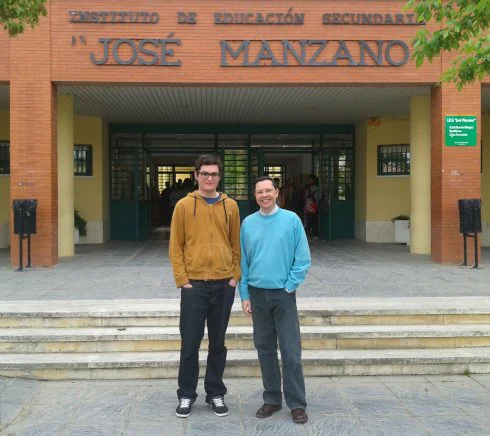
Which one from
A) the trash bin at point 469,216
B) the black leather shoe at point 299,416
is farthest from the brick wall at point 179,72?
the black leather shoe at point 299,416

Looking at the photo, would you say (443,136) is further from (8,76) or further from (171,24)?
(8,76)

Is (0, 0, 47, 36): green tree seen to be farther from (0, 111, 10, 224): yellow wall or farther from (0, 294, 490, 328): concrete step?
(0, 111, 10, 224): yellow wall

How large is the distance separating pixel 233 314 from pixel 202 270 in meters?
1.87

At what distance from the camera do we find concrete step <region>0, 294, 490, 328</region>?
20.1ft

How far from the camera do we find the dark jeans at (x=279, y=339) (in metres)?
4.37

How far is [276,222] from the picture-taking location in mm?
4410

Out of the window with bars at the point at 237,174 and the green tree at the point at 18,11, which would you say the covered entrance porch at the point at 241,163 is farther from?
the green tree at the point at 18,11

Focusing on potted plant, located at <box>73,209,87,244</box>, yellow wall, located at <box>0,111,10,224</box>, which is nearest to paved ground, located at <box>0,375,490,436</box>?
potted plant, located at <box>73,209,87,244</box>

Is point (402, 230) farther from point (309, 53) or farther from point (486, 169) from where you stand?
point (309, 53)

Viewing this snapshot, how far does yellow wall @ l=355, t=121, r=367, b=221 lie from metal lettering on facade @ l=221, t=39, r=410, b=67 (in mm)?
4961

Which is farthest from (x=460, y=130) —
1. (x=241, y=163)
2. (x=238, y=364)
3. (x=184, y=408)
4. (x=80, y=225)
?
(x=80, y=225)

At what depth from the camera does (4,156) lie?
1453cm

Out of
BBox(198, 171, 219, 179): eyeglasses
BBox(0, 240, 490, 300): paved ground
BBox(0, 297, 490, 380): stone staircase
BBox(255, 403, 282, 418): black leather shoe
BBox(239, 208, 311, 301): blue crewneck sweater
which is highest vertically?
BBox(198, 171, 219, 179): eyeglasses

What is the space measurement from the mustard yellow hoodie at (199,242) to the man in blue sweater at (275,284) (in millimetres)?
185
